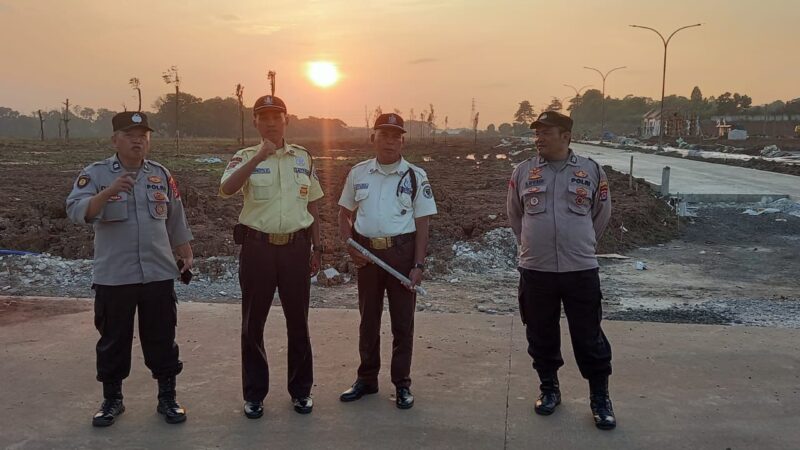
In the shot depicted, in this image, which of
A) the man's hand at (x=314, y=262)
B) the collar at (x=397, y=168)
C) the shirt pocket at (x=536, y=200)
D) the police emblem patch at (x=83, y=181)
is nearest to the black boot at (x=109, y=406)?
the police emblem patch at (x=83, y=181)

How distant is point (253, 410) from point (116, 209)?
131 cm

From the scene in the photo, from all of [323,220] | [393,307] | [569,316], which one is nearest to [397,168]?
[393,307]

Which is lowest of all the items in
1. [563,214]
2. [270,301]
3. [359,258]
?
[270,301]

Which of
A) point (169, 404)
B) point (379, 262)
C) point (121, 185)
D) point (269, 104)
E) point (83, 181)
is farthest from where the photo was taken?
point (379, 262)

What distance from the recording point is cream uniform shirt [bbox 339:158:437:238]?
367 cm

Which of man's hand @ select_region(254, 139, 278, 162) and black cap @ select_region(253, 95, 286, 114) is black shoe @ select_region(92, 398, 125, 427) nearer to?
man's hand @ select_region(254, 139, 278, 162)

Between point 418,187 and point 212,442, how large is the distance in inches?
69.5

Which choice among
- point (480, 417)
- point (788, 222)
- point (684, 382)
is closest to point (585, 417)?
point (480, 417)

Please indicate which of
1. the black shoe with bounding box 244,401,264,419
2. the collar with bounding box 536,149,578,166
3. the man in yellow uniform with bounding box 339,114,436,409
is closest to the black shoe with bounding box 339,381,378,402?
the man in yellow uniform with bounding box 339,114,436,409

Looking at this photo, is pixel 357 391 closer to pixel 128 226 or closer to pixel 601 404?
pixel 601 404

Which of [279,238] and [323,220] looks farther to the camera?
[323,220]

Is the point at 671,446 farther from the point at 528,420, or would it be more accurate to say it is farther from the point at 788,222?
the point at 788,222

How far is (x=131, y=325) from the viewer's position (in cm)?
345

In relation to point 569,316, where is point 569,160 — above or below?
above
